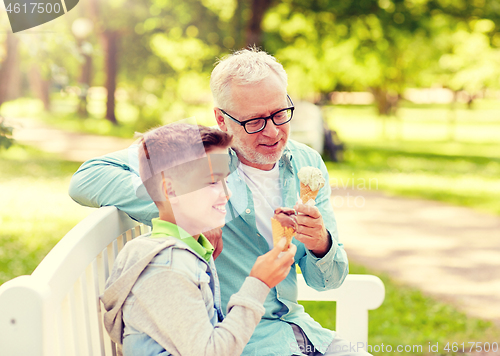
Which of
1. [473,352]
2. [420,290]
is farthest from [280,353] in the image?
[420,290]

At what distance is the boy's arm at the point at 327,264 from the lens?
186 centimetres

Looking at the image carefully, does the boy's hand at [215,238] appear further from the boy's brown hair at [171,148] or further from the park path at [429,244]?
the park path at [429,244]

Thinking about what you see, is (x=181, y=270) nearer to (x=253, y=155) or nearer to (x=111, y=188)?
(x=111, y=188)

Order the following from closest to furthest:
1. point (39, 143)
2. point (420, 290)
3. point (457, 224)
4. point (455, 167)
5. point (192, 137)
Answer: point (192, 137)
point (420, 290)
point (457, 224)
point (455, 167)
point (39, 143)

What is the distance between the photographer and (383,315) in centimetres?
438

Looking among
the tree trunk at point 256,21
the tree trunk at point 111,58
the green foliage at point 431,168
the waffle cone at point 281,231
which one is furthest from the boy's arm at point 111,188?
the tree trunk at point 111,58

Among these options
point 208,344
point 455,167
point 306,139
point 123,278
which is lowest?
point 455,167

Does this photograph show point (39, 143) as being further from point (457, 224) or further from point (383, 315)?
point (383, 315)

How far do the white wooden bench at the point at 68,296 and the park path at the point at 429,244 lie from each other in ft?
4.11

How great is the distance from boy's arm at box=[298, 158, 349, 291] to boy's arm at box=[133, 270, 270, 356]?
0.59 m

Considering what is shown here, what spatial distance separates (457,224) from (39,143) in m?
13.0

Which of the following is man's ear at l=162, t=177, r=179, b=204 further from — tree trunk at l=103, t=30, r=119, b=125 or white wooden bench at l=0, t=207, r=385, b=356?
tree trunk at l=103, t=30, r=119, b=125

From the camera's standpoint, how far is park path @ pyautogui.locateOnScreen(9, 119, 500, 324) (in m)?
5.05

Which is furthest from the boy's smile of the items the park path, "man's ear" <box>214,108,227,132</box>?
the park path
